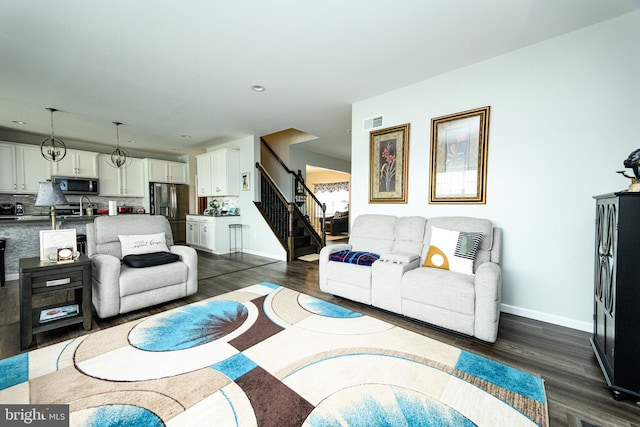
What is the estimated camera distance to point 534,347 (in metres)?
2.09

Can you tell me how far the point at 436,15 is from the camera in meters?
2.13

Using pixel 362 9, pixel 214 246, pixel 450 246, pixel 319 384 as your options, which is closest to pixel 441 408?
→ pixel 319 384

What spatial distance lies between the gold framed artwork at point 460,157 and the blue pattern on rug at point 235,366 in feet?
8.85

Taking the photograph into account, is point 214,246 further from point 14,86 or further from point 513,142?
point 513,142

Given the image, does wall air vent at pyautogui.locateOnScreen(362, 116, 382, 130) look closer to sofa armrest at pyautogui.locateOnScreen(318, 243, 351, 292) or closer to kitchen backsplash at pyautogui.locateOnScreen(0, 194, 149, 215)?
sofa armrest at pyautogui.locateOnScreen(318, 243, 351, 292)

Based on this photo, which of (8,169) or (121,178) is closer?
(8,169)

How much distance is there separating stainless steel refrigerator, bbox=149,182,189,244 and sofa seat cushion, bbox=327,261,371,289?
5.99 metres

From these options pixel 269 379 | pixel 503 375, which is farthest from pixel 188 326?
pixel 503 375

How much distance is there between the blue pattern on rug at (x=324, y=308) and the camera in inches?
103

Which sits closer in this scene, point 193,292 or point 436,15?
point 436,15

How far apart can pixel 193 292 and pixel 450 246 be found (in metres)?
2.99

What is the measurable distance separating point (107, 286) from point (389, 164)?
3550mm

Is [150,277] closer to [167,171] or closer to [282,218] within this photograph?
[282,218]

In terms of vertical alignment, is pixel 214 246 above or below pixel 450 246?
below
